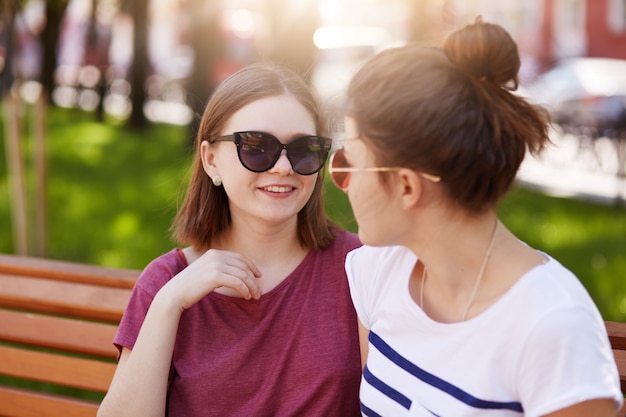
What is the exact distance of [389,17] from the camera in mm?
37875

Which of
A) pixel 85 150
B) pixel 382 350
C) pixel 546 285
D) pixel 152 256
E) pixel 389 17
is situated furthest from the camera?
pixel 389 17

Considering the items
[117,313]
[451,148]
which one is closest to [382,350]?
[451,148]

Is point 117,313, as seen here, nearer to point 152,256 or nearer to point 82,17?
point 152,256

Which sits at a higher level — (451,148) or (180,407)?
(451,148)

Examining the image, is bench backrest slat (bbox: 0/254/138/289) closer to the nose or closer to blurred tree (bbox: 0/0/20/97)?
the nose

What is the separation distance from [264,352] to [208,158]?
593 mm

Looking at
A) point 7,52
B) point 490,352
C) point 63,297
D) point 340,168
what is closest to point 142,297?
point 63,297

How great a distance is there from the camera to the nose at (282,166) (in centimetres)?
250

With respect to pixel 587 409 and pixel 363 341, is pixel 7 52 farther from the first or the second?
pixel 587 409

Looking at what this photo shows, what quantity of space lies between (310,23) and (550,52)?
22668mm

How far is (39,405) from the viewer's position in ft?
10.3

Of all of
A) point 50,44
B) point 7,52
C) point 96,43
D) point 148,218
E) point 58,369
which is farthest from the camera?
point 96,43

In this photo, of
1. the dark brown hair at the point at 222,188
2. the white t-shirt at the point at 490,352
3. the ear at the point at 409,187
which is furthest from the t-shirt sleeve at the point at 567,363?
the dark brown hair at the point at 222,188

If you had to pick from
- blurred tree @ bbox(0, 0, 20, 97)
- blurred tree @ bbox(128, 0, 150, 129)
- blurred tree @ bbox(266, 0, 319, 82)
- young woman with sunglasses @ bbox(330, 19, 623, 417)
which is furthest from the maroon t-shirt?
blurred tree @ bbox(0, 0, 20, 97)
